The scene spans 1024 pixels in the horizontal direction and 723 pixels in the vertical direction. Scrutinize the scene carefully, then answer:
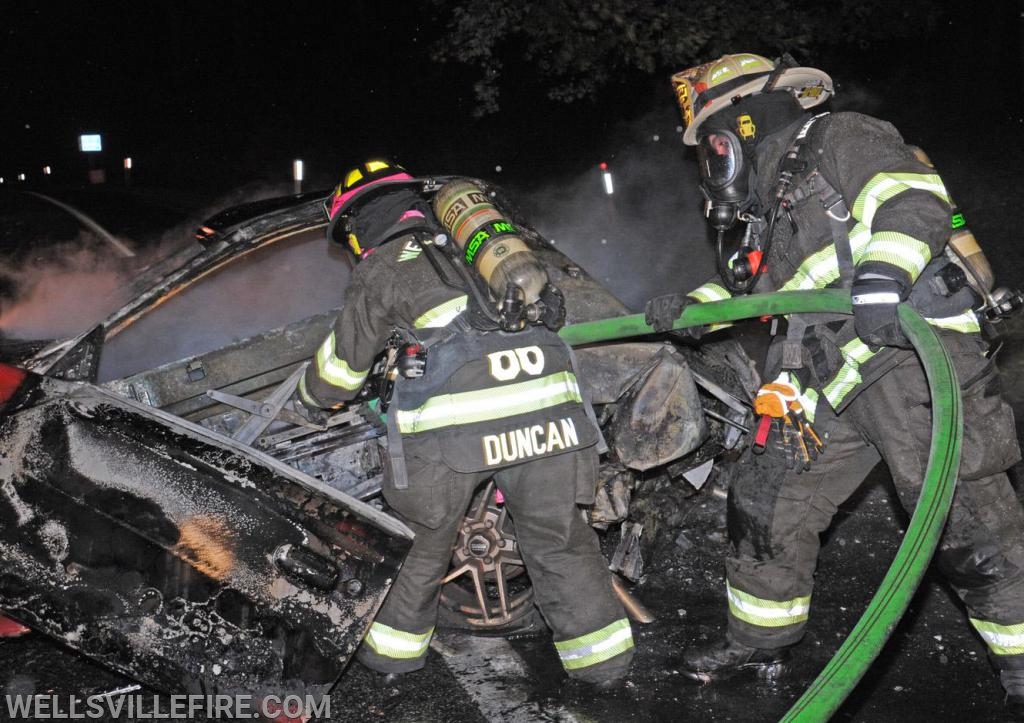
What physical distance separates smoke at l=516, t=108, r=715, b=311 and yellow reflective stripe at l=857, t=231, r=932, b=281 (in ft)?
18.7

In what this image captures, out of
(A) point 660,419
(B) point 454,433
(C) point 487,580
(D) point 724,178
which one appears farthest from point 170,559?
(D) point 724,178

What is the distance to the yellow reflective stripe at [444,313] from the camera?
3.25m

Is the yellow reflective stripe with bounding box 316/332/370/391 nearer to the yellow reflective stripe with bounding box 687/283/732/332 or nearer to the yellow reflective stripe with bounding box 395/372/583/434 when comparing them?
the yellow reflective stripe with bounding box 395/372/583/434

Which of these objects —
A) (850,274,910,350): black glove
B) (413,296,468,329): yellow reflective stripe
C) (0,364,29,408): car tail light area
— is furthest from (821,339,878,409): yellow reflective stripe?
(0,364,29,408): car tail light area

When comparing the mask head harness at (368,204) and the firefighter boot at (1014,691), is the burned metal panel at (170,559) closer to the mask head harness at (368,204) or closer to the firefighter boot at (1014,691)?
the mask head harness at (368,204)

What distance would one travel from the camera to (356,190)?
3518 mm

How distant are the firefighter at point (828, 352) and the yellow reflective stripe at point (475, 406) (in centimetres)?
61

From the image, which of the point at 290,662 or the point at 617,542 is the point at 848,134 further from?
the point at 290,662

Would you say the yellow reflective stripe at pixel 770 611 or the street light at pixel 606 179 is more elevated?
the yellow reflective stripe at pixel 770 611

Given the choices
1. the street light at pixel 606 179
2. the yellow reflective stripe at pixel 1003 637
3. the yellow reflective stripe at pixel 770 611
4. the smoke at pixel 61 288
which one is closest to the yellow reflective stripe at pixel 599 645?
the yellow reflective stripe at pixel 770 611

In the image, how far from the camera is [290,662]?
109 inches

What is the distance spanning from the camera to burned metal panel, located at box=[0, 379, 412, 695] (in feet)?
8.84

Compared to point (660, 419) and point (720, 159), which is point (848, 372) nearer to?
point (660, 419)

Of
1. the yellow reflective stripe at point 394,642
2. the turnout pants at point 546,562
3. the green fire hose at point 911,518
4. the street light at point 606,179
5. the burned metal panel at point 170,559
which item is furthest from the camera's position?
the street light at point 606,179
